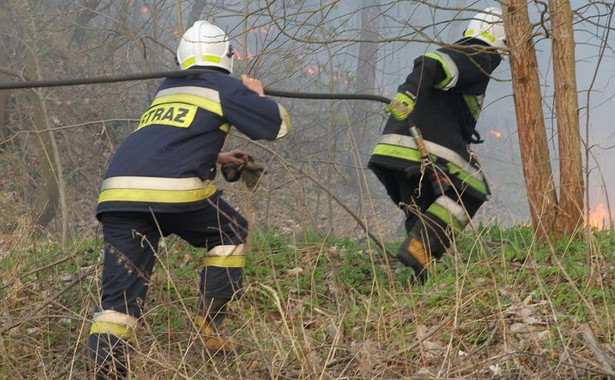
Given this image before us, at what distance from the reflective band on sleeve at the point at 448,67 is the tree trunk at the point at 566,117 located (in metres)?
0.60

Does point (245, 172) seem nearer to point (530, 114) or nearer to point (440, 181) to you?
point (440, 181)

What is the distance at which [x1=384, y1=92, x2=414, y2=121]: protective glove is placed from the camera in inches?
222

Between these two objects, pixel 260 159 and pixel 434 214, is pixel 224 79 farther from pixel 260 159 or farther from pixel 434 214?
pixel 260 159

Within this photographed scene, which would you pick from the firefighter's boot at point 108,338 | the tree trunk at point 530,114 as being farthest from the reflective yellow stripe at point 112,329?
the tree trunk at point 530,114

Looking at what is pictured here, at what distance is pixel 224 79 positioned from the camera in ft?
15.3

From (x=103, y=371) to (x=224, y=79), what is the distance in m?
1.52

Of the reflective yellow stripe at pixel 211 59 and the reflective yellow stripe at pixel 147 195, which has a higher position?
the reflective yellow stripe at pixel 211 59

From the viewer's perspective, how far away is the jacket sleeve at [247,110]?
4.59 metres

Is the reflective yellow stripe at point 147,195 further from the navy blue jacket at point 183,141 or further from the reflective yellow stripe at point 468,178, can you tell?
the reflective yellow stripe at point 468,178

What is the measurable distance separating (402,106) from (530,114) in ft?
2.63

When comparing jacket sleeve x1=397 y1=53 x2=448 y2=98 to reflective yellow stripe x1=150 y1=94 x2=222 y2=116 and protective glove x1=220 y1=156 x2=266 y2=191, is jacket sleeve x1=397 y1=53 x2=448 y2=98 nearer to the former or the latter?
protective glove x1=220 y1=156 x2=266 y2=191

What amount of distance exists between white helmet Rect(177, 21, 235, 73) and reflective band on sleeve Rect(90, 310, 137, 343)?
1.35 m

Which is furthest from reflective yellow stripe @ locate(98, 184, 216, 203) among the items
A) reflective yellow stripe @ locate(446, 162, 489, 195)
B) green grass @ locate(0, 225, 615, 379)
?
reflective yellow stripe @ locate(446, 162, 489, 195)

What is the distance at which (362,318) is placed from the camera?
459 centimetres
